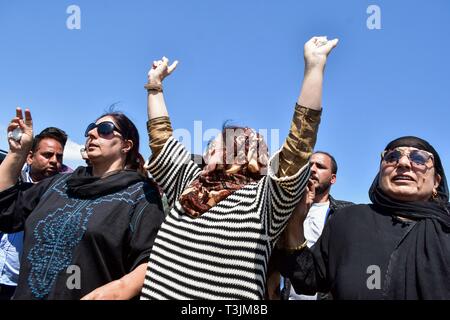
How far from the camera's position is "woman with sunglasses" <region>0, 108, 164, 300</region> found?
8.23 ft

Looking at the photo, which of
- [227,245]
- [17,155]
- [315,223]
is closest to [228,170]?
[227,245]

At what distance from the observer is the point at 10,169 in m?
3.04

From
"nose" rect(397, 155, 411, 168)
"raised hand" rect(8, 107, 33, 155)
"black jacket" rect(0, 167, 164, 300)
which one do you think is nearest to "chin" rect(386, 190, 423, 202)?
"nose" rect(397, 155, 411, 168)

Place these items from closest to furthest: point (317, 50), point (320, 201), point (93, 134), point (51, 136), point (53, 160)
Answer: point (317, 50) < point (93, 134) < point (53, 160) < point (51, 136) < point (320, 201)

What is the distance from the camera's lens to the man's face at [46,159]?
4262 millimetres

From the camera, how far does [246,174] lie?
7.77 feet

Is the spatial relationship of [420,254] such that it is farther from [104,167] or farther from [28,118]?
[28,118]

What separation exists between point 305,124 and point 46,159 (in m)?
3.03

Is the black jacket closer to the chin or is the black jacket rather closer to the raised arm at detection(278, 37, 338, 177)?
the raised arm at detection(278, 37, 338, 177)

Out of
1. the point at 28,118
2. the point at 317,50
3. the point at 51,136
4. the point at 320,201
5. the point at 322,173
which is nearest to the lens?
the point at 317,50

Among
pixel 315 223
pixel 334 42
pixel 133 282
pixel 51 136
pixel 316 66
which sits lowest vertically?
pixel 315 223

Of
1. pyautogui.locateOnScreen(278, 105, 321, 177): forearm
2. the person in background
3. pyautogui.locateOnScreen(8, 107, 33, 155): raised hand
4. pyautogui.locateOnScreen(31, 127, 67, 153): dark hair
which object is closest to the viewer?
pyautogui.locateOnScreen(278, 105, 321, 177): forearm
